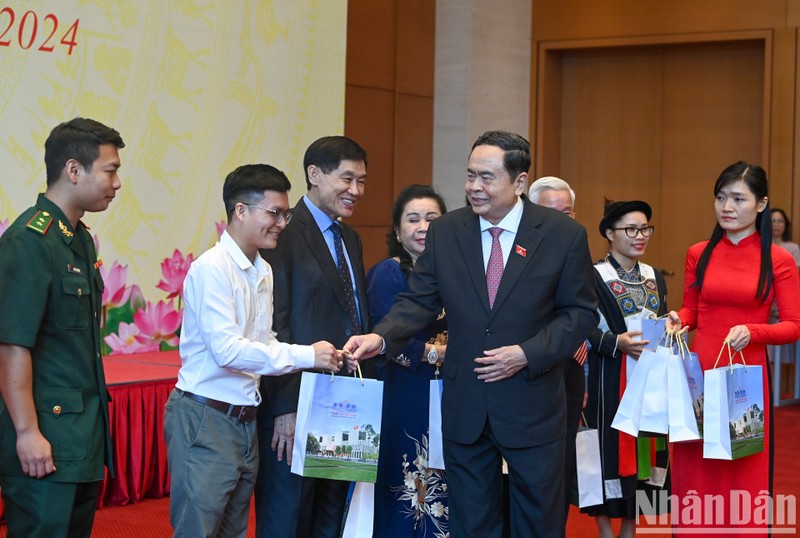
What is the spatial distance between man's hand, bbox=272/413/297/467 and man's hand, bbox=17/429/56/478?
71 cm

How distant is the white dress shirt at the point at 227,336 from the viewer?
97.5 inches

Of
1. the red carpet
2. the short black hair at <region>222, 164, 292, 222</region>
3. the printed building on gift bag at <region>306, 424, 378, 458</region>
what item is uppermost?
the short black hair at <region>222, 164, 292, 222</region>

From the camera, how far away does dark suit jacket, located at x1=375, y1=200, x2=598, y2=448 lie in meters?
2.62

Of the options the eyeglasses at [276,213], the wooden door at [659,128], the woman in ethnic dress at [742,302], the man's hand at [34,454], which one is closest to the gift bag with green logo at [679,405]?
the woman in ethnic dress at [742,302]

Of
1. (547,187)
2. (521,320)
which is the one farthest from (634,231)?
(521,320)

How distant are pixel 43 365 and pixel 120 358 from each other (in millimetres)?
2454

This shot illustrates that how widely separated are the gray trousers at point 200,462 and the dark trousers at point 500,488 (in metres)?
0.62

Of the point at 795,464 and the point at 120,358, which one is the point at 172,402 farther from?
the point at 795,464

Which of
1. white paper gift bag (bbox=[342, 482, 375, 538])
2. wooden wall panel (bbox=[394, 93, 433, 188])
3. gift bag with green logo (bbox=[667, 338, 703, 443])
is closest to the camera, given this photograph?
white paper gift bag (bbox=[342, 482, 375, 538])

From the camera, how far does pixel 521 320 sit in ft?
8.63

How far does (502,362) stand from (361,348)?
416 millimetres

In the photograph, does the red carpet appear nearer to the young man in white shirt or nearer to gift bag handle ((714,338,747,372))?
gift bag handle ((714,338,747,372))

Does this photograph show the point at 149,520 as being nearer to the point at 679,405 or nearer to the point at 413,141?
the point at 679,405

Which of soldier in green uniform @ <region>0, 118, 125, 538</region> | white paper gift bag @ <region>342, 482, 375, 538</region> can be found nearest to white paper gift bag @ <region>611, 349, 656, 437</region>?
white paper gift bag @ <region>342, 482, 375, 538</region>
